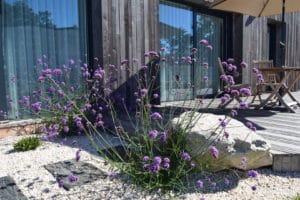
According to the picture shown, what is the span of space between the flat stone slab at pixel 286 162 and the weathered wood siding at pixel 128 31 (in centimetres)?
251

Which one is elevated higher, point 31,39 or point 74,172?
point 31,39

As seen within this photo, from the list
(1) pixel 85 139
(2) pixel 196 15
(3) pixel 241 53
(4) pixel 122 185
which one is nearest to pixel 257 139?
(4) pixel 122 185

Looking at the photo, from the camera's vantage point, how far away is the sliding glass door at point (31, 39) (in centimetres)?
386

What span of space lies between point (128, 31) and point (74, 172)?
108 inches

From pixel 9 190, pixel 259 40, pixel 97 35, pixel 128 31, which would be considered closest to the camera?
pixel 9 190

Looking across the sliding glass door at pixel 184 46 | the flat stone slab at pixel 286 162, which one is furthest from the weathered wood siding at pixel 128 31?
the flat stone slab at pixel 286 162

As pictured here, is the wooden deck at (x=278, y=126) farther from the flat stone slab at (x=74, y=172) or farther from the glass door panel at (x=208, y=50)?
the glass door panel at (x=208, y=50)

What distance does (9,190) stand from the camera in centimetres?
225

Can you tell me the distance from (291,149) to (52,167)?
2053mm

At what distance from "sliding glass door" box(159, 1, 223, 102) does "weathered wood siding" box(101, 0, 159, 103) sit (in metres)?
0.66

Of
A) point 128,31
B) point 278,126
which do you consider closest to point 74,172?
point 278,126

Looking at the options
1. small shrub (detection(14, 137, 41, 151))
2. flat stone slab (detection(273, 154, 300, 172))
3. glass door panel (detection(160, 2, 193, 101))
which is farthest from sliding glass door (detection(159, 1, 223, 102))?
flat stone slab (detection(273, 154, 300, 172))

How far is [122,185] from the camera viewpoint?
2.32 metres

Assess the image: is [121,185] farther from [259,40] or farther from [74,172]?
[259,40]
